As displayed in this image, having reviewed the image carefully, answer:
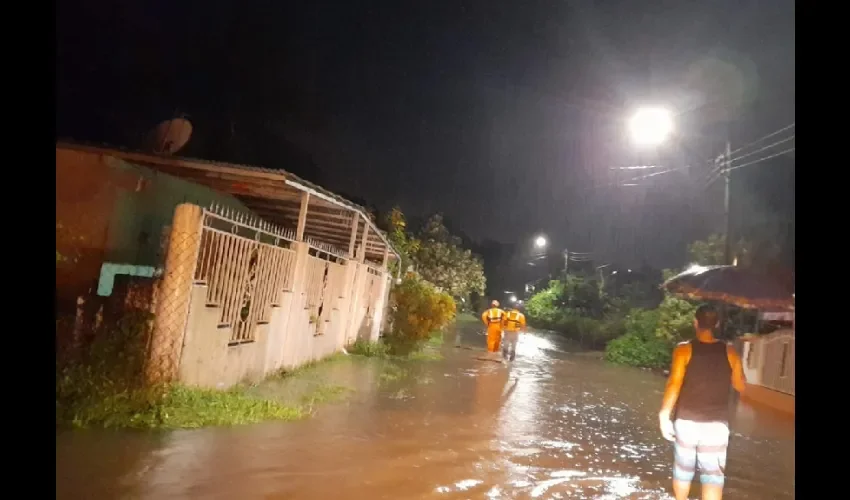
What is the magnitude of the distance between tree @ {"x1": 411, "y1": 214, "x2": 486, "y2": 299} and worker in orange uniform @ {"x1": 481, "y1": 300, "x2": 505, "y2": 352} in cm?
894

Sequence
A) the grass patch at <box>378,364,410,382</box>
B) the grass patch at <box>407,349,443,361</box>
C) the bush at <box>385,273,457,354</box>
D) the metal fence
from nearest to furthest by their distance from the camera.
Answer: the grass patch at <box>378,364,410,382</box>
the metal fence
the grass patch at <box>407,349,443,361</box>
the bush at <box>385,273,457,354</box>

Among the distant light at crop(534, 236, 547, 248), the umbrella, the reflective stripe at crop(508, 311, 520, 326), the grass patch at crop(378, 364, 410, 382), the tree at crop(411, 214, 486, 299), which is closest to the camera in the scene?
the umbrella

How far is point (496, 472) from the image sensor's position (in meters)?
5.64

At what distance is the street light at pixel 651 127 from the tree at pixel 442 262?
Result: 552 inches

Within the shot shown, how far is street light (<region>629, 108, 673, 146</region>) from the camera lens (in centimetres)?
1176

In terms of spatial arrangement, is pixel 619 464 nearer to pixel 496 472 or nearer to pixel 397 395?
pixel 496 472

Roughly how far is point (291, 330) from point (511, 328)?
7.76 meters

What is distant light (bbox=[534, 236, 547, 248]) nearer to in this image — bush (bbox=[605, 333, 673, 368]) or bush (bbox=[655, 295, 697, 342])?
bush (bbox=[605, 333, 673, 368])

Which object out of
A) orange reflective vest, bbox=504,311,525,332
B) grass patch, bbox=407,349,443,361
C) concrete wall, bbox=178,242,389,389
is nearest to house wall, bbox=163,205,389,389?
concrete wall, bbox=178,242,389,389

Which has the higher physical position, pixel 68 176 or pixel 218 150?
pixel 218 150

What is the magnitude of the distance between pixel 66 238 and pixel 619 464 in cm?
727

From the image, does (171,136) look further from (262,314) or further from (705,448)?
(705,448)

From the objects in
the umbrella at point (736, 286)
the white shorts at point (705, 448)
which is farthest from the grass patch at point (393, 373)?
the white shorts at point (705, 448)
